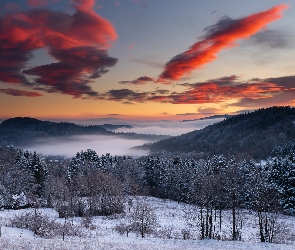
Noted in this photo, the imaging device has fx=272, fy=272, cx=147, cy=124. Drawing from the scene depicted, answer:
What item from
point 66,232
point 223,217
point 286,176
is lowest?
point 223,217

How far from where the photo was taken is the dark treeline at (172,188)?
45.8 metres

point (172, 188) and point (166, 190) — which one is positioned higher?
point (172, 188)

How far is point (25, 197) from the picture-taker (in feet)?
272

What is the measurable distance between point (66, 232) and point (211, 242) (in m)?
20.6

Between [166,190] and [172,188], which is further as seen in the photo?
[166,190]

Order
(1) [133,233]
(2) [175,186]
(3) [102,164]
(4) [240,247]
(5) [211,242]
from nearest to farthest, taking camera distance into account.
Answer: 1. (4) [240,247]
2. (5) [211,242]
3. (1) [133,233]
4. (2) [175,186]
5. (3) [102,164]

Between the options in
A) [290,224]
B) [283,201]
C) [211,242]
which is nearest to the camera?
[211,242]

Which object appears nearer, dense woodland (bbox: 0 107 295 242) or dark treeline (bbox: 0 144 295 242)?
dense woodland (bbox: 0 107 295 242)

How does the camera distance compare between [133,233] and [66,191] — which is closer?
[133,233]

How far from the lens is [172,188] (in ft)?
350

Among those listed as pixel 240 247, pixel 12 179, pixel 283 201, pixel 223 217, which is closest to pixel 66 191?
pixel 12 179

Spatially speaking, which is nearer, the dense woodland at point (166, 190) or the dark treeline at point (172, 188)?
the dense woodland at point (166, 190)

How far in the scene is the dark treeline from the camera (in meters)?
45.8

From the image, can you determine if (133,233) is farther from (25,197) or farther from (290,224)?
(25,197)
